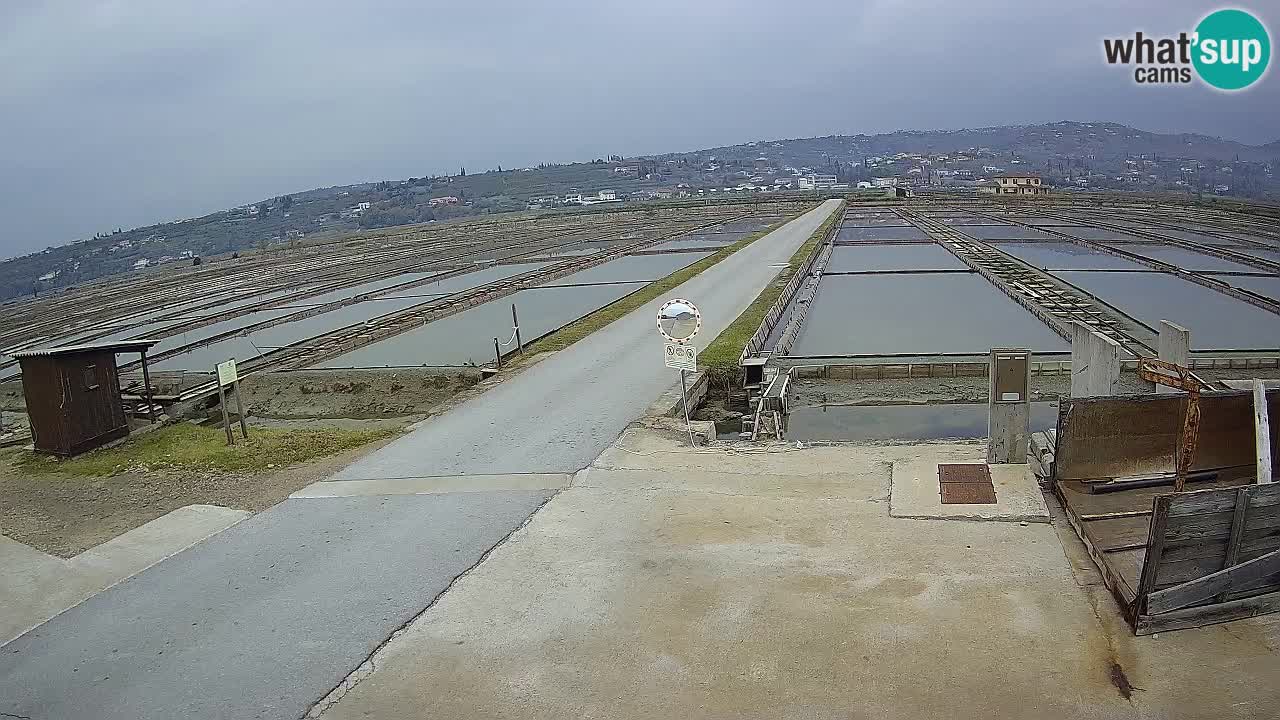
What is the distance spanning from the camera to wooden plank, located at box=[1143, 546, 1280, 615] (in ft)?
16.5

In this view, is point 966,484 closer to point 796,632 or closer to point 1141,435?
point 1141,435

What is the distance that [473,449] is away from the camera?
9930 millimetres

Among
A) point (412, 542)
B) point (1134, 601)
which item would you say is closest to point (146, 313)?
point (412, 542)

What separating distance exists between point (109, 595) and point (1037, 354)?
1403 cm

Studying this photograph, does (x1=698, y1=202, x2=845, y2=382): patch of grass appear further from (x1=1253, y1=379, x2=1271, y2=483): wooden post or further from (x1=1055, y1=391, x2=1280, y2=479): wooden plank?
(x1=1253, y1=379, x2=1271, y2=483): wooden post

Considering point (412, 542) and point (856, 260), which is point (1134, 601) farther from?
point (856, 260)

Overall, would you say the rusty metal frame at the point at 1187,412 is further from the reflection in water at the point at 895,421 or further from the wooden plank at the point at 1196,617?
the reflection in water at the point at 895,421

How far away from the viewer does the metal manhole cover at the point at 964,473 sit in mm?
7602

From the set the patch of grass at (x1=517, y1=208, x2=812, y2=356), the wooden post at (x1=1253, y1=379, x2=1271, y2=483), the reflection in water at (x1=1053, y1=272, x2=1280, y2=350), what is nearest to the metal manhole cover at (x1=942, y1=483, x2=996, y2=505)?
the wooden post at (x1=1253, y1=379, x2=1271, y2=483)

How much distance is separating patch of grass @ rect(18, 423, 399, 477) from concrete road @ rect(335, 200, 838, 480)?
3.49ft

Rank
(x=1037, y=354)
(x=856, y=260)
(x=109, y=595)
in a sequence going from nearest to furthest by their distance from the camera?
(x=109, y=595) < (x=1037, y=354) < (x=856, y=260)

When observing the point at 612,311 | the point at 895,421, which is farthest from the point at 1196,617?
the point at 612,311

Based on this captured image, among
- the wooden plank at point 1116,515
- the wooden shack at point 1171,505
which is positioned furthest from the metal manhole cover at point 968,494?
the wooden plank at point 1116,515

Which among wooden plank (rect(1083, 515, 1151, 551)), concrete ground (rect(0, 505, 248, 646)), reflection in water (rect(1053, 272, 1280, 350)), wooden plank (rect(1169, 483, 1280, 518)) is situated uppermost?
wooden plank (rect(1169, 483, 1280, 518))
